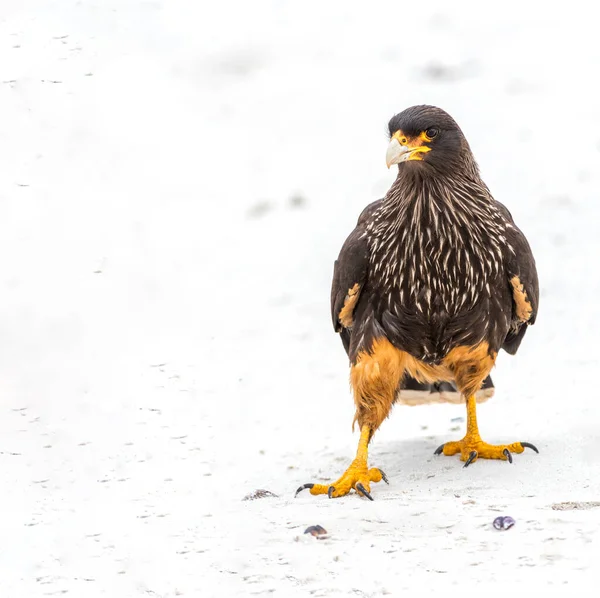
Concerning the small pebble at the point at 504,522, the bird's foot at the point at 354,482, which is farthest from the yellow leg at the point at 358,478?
the small pebble at the point at 504,522

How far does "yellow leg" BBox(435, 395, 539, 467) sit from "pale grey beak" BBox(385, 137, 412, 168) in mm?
1469

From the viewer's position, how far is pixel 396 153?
5.54 metres

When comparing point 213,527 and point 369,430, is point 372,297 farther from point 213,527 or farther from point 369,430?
point 213,527

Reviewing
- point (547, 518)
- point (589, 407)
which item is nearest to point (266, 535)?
point (547, 518)

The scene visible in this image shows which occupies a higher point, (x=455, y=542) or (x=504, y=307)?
(x=504, y=307)

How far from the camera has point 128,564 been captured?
4711 mm

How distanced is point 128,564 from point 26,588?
420 millimetres

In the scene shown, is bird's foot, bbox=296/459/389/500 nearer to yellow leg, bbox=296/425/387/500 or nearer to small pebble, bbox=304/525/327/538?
yellow leg, bbox=296/425/387/500

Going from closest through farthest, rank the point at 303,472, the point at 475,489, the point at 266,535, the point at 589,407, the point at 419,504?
the point at 266,535 < the point at 419,504 < the point at 475,489 < the point at 303,472 < the point at 589,407

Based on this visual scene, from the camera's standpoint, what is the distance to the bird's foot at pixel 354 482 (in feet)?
18.9

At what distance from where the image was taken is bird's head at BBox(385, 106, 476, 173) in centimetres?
561

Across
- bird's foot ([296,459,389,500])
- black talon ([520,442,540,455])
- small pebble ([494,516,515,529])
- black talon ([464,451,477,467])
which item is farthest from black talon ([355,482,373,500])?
black talon ([520,442,540,455])

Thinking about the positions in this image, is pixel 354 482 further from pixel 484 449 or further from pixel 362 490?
pixel 484 449

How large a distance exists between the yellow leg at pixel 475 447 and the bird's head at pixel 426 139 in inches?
53.7
